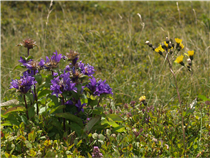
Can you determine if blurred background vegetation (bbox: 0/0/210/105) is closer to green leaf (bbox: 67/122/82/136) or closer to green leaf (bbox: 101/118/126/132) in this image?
green leaf (bbox: 101/118/126/132)

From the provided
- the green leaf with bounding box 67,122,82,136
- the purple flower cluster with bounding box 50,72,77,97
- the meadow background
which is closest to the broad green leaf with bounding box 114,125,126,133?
the meadow background

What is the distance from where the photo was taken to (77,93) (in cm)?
172

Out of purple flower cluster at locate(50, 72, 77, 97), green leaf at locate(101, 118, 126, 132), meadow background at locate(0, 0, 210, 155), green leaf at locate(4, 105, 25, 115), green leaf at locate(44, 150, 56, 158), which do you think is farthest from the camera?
meadow background at locate(0, 0, 210, 155)

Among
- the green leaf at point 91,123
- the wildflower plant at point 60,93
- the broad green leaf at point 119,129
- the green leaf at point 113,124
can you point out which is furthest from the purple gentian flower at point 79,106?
the broad green leaf at point 119,129

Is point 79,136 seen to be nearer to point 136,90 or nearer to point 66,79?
point 66,79

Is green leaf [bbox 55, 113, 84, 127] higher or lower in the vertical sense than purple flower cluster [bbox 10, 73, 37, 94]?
lower

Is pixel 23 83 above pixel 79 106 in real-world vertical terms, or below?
above

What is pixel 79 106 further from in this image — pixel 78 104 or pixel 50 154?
pixel 50 154

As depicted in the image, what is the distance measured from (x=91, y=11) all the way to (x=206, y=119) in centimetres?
796

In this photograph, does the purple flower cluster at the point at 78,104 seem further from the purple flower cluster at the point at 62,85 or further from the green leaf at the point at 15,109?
the green leaf at the point at 15,109

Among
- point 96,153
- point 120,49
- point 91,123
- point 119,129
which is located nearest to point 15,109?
point 91,123

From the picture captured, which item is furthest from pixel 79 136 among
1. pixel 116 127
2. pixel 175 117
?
pixel 175 117

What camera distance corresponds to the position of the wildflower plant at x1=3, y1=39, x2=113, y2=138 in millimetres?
1656

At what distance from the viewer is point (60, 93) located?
1.63m
